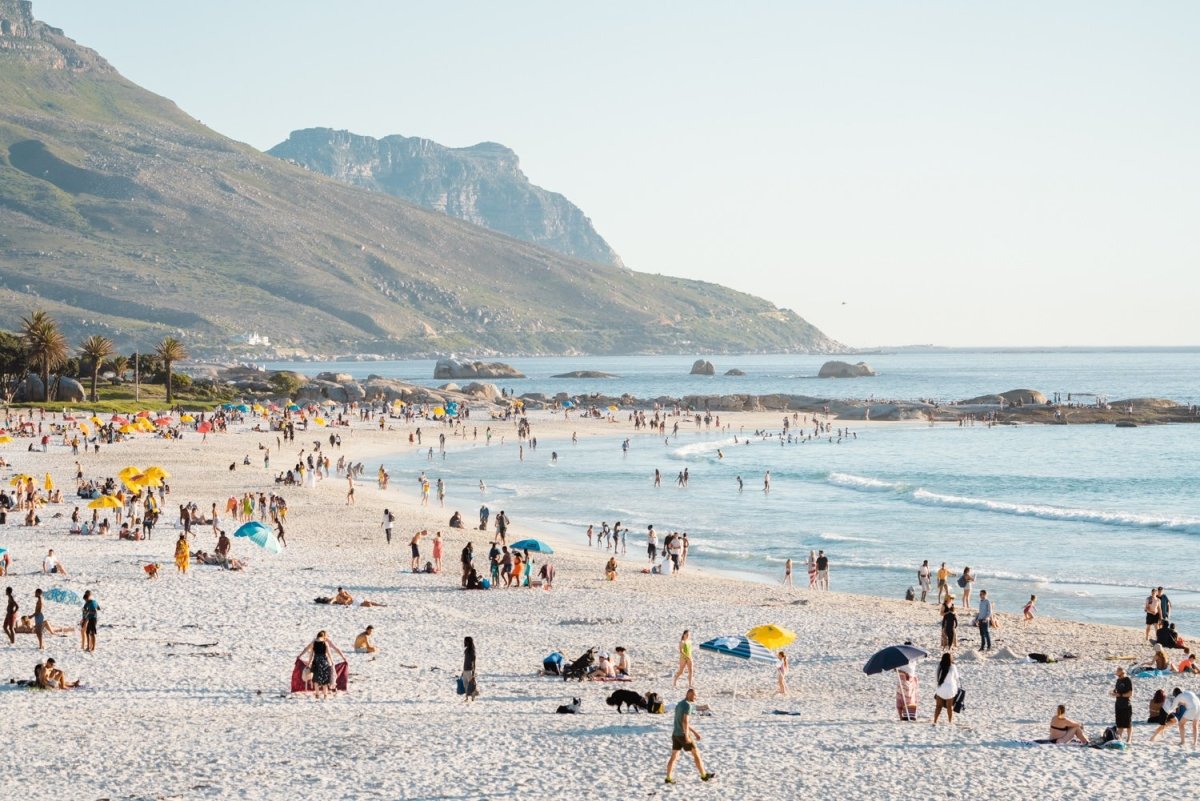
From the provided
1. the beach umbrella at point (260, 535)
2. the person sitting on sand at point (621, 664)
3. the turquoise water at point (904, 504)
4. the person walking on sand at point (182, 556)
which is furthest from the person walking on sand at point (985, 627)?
the person walking on sand at point (182, 556)

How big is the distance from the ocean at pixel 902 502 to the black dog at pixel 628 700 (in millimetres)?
14106

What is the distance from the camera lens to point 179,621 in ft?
80.2

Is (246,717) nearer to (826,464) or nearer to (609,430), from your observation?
(826,464)

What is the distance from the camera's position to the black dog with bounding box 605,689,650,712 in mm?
18312

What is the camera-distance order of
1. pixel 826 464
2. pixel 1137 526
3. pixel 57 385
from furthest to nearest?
pixel 57 385 < pixel 826 464 < pixel 1137 526

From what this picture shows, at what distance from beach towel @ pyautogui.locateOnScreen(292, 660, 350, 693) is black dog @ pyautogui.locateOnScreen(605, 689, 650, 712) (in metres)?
4.29

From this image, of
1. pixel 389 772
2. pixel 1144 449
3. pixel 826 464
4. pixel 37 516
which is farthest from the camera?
pixel 1144 449

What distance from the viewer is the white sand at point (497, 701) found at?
15.1 meters

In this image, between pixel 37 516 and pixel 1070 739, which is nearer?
pixel 1070 739

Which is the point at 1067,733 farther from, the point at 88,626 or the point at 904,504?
the point at 904,504

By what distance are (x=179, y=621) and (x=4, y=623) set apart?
3404mm

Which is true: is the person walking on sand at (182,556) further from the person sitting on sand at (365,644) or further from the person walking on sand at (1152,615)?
the person walking on sand at (1152,615)

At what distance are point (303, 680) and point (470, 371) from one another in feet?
565

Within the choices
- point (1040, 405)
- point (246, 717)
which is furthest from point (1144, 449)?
point (246, 717)
